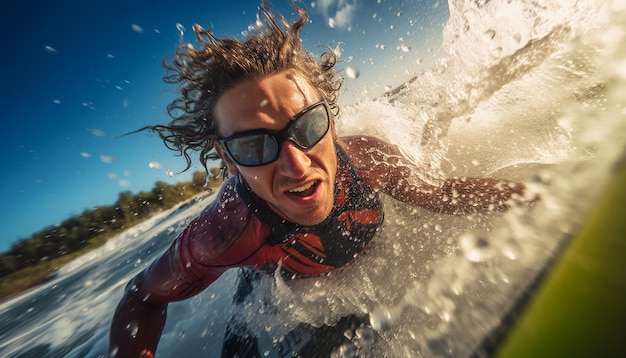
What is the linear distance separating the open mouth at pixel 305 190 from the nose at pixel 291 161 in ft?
0.32

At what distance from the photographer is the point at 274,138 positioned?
6.43ft

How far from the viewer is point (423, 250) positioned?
234 centimetres

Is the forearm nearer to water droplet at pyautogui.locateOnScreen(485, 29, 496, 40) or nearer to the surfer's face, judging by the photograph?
the surfer's face

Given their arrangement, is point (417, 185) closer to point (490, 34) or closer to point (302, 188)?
point (302, 188)

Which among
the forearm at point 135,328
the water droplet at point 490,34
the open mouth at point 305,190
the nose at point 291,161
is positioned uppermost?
the water droplet at point 490,34

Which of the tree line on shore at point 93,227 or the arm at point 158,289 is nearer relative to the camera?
the arm at point 158,289

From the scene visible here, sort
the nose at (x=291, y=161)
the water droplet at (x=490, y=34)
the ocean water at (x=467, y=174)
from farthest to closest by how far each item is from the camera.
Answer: the water droplet at (x=490, y=34)
the nose at (x=291, y=161)
the ocean water at (x=467, y=174)

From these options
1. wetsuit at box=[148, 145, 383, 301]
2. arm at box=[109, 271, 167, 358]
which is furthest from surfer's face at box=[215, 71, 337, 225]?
arm at box=[109, 271, 167, 358]

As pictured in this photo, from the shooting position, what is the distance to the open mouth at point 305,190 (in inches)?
78.8

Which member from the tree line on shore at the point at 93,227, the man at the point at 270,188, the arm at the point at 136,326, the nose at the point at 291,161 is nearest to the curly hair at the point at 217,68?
the man at the point at 270,188

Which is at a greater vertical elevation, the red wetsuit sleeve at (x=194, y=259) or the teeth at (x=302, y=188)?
the teeth at (x=302, y=188)

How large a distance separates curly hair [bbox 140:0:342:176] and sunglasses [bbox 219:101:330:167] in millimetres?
507

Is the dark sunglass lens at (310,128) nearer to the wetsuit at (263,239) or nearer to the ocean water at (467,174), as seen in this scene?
the wetsuit at (263,239)

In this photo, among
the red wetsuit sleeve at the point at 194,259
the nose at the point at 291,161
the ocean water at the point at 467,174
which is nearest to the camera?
the ocean water at the point at 467,174
